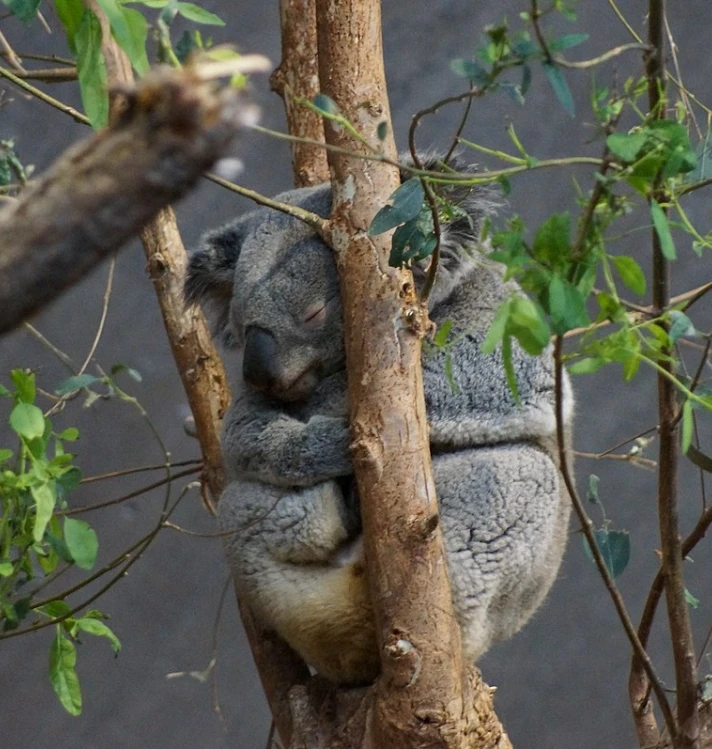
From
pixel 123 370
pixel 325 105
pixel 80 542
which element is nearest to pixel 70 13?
pixel 325 105

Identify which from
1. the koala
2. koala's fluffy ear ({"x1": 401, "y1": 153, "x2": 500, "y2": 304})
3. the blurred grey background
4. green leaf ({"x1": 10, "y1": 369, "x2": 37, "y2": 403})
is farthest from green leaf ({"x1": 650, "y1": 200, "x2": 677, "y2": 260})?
the blurred grey background

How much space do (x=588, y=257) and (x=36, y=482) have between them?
1069 mm

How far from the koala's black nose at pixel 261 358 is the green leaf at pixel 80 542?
0.46 m

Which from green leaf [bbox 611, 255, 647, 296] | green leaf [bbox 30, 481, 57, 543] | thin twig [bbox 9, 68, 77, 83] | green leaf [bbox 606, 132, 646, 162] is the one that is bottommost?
green leaf [bbox 30, 481, 57, 543]

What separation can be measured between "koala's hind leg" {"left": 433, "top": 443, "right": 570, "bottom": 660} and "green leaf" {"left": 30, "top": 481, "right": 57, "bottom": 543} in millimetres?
740

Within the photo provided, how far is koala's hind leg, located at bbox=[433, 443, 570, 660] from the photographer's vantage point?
1.97m

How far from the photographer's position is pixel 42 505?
5.69 feet

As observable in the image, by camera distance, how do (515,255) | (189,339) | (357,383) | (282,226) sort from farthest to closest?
(189,339) < (282,226) < (357,383) < (515,255)

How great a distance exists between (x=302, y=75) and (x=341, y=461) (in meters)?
1.04

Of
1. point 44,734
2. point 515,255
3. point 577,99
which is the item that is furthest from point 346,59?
point 44,734

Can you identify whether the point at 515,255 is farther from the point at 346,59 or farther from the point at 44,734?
the point at 44,734

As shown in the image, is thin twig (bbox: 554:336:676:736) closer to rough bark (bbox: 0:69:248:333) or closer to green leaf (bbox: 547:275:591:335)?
green leaf (bbox: 547:275:591:335)

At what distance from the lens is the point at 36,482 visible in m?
1.77

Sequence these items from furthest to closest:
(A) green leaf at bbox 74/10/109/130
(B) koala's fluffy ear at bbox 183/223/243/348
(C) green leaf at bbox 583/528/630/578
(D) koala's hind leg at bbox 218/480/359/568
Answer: (B) koala's fluffy ear at bbox 183/223/243/348
(D) koala's hind leg at bbox 218/480/359/568
(C) green leaf at bbox 583/528/630/578
(A) green leaf at bbox 74/10/109/130
